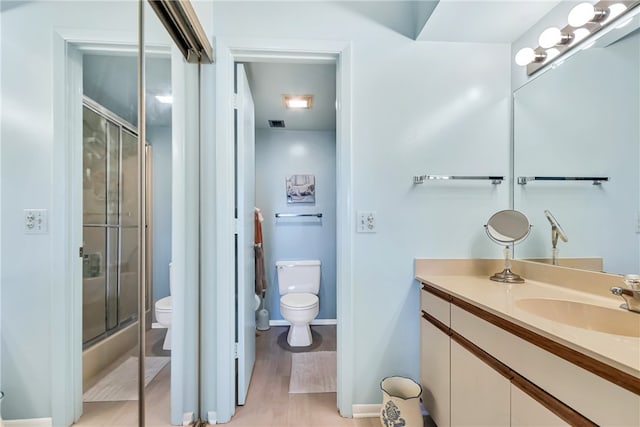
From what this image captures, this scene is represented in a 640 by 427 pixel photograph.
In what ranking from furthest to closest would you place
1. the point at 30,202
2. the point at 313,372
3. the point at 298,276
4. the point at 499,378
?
the point at 298,276 < the point at 313,372 < the point at 499,378 < the point at 30,202

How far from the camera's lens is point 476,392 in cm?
108

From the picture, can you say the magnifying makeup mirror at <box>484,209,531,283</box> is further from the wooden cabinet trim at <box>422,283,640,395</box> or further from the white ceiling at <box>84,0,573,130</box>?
the white ceiling at <box>84,0,573,130</box>

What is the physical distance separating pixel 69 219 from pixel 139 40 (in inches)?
27.6

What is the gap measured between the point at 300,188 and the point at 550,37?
88.4 inches

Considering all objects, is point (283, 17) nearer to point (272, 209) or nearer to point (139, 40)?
point (139, 40)

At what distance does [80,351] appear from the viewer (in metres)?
0.74

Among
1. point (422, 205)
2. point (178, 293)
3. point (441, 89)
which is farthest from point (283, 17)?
point (178, 293)

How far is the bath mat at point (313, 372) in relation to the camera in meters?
1.87

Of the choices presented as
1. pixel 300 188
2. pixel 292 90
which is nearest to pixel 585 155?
pixel 292 90

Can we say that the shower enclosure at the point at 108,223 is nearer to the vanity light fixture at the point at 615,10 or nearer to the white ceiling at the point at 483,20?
the white ceiling at the point at 483,20

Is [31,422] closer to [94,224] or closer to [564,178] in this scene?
[94,224]

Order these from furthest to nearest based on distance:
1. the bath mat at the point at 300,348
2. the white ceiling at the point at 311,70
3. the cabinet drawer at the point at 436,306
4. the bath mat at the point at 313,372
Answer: the bath mat at the point at 300,348
the bath mat at the point at 313,372
the cabinet drawer at the point at 436,306
the white ceiling at the point at 311,70

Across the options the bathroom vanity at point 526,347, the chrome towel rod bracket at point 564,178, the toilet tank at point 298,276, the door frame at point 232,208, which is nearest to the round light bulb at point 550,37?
the chrome towel rod bracket at point 564,178

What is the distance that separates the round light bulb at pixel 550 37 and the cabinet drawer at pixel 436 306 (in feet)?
4.44
